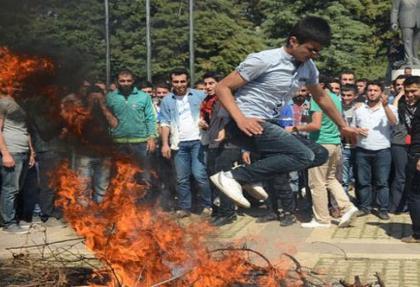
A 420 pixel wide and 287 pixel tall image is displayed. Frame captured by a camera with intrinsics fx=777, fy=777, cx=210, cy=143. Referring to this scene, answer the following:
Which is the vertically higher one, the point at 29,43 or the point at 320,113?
the point at 29,43

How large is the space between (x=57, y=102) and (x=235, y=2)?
107 feet

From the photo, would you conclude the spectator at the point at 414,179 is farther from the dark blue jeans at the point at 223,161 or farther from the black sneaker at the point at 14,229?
the black sneaker at the point at 14,229

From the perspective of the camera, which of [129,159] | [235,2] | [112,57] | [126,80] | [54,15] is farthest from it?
[235,2]

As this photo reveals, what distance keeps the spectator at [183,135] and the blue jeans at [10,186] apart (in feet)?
6.64

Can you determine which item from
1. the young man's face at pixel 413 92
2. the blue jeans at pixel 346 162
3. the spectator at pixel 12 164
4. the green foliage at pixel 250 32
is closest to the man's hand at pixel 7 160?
the spectator at pixel 12 164

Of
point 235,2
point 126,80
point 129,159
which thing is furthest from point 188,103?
point 235,2

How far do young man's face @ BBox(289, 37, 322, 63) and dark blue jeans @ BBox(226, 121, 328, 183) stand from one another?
62 cm

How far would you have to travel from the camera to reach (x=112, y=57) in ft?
29.4

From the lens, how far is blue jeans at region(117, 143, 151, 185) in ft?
25.2

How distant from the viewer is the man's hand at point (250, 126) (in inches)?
242

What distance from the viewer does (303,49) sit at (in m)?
6.31

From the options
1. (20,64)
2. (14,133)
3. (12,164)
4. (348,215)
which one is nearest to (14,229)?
(12,164)

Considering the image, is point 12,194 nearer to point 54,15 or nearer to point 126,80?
point 126,80

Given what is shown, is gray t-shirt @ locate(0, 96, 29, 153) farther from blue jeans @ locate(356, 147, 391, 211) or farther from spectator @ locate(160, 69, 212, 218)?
blue jeans @ locate(356, 147, 391, 211)
